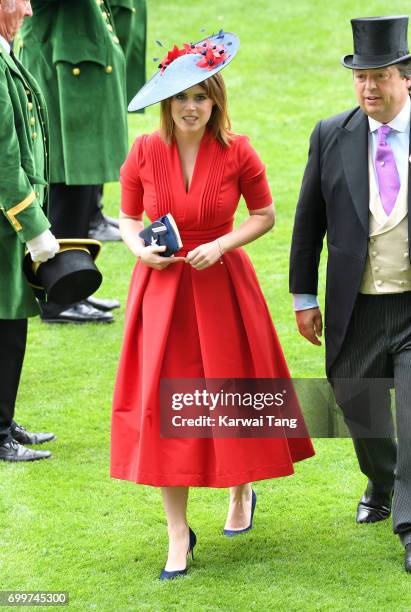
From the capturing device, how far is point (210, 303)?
5.15m

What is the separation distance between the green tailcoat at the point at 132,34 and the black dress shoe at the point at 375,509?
12.0 ft

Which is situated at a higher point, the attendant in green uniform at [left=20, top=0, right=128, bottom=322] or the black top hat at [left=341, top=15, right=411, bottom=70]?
the black top hat at [left=341, top=15, right=411, bottom=70]

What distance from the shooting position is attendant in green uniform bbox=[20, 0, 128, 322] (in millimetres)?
7688

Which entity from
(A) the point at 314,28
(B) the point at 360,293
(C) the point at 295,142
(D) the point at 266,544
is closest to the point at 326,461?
(D) the point at 266,544

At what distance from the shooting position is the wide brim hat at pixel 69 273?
5.75 m

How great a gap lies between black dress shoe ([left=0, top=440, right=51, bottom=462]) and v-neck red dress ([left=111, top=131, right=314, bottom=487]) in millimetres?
1275

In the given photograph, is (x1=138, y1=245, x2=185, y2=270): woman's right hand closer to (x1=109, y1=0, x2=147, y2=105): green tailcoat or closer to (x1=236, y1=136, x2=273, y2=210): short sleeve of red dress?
(x1=236, y1=136, x2=273, y2=210): short sleeve of red dress

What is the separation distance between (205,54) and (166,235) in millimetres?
671

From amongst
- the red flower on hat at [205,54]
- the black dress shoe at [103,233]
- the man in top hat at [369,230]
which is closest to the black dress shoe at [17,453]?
the man in top hat at [369,230]

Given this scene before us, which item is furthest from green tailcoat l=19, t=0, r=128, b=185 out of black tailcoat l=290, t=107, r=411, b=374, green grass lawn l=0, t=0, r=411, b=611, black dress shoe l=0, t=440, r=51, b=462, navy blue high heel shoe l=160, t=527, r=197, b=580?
navy blue high heel shoe l=160, t=527, r=197, b=580

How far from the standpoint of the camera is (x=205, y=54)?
5.12 meters

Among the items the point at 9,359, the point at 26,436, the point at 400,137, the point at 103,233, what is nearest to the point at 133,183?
the point at 400,137

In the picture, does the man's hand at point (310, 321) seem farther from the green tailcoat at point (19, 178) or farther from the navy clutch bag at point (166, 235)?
the green tailcoat at point (19, 178)

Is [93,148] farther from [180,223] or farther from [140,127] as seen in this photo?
[140,127]
